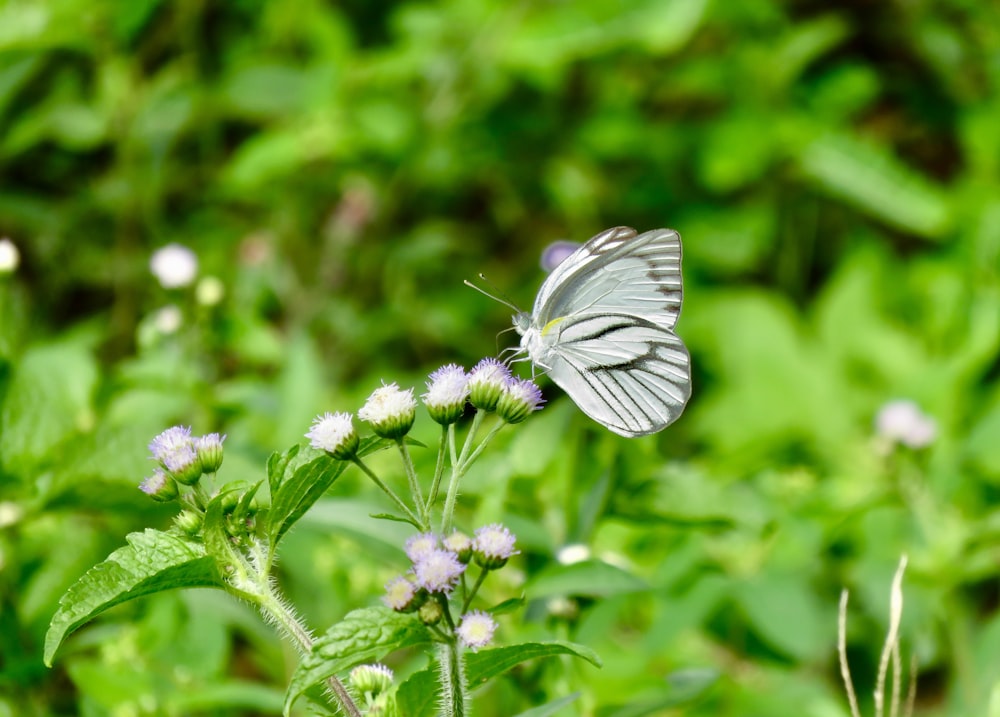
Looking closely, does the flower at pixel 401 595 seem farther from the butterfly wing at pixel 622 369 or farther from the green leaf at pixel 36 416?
the green leaf at pixel 36 416

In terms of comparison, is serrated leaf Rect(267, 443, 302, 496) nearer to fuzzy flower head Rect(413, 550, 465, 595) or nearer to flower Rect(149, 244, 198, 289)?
fuzzy flower head Rect(413, 550, 465, 595)

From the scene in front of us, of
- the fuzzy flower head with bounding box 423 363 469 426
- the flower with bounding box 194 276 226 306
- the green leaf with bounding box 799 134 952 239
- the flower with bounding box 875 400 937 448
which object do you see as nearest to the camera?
the fuzzy flower head with bounding box 423 363 469 426

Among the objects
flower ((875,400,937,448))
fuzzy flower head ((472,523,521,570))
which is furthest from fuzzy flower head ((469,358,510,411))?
flower ((875,400,937,448))

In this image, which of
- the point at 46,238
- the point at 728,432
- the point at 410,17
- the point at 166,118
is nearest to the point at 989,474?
the point at 728,432

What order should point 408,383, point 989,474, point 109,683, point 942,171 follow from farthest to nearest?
point 942,171
point 408,383
point 989,474
point 109,683

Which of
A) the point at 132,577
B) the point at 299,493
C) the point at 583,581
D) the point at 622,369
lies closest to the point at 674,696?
the point at 583,581

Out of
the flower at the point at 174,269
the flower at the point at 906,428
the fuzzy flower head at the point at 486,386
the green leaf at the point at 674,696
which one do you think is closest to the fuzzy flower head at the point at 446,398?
the fuzzy flower head at the point at 486,386

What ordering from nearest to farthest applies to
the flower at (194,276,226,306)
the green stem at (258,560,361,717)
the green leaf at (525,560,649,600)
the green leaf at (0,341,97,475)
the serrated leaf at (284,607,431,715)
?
the serrated leaf at (284,607,431,715) → the green stem at (258,560,361,717) → the green leaf at (525,560,649,600) → the green leaf at (0,341,97,475) → the flower at (194,276,226,306)

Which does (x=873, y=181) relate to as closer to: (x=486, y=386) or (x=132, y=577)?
(x=486, y=386)

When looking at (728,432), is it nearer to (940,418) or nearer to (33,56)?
(940,418)

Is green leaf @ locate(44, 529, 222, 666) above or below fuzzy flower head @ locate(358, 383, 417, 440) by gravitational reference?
below
